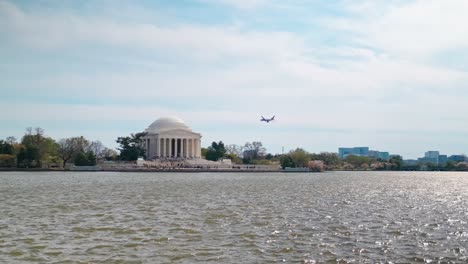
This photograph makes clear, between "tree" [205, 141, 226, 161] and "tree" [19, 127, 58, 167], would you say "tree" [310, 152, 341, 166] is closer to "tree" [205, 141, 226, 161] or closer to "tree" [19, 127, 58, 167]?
"tree" [205, 141, 226, 161]

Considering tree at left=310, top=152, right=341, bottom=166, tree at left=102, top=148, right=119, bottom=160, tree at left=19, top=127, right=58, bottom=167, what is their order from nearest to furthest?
tree at left=19, top=127, right=58, bottom=167 < tree at left=102, top=148, right=119, bottom=160 < tree at left=310, top=152, right=341, bottom=166

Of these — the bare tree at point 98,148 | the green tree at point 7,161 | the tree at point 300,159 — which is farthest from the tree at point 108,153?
the tree at point 300,159

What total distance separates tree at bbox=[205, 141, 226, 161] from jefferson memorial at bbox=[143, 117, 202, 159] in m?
2.61

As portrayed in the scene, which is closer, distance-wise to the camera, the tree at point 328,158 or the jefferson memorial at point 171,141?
the jefferson memorial at point 171,141

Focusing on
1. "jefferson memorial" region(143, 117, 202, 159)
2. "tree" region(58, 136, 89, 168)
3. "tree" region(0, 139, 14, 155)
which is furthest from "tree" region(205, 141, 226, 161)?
"tree" region(0, 139, 14, 155)

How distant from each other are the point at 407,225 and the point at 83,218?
46.6ft

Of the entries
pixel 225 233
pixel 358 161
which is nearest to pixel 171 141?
pixel 358 161

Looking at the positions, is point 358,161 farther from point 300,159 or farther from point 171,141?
point 171,141

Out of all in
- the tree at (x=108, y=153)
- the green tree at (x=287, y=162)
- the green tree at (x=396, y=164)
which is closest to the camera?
the green tree at (x=287, y=162)

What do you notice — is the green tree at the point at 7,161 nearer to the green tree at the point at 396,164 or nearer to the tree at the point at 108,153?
the tree at the point at 108,153

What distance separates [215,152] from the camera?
14400cm

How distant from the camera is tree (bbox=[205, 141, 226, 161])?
143500 mm

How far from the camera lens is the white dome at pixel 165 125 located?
14350cm

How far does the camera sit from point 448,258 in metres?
17.6
